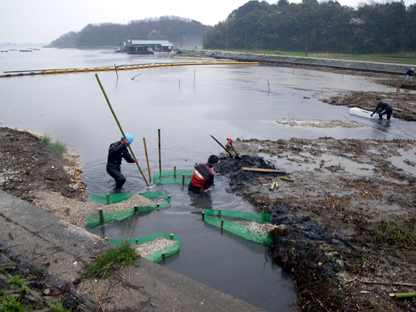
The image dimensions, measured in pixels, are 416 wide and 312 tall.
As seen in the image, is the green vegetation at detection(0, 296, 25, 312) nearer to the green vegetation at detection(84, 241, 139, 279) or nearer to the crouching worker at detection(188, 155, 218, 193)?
the green vegetation at detection(84, 241, 139, 279)

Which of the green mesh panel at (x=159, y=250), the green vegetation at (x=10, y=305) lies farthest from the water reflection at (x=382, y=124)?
the green vegetation at (x=10, y=305)

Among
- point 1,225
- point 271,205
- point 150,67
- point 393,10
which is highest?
point 393,10

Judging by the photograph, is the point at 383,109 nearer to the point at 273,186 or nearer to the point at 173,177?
the point at 273,186

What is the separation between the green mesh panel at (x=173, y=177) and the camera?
31.4 feet

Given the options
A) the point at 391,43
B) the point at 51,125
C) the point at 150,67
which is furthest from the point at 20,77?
the point at 391,43

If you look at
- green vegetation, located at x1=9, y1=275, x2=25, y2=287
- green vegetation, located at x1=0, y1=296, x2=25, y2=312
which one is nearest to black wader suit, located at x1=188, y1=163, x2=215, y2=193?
green vegetation, located at x1=9, y1=275, x2=25, y2=287

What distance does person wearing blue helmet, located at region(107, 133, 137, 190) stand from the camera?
8609mm

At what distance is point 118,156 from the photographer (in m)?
8.84

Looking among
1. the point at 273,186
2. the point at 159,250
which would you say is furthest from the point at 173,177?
the point at 159,250

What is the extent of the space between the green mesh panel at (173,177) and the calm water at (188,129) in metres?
0.22

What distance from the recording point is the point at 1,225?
5.41m

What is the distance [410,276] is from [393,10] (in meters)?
76.5

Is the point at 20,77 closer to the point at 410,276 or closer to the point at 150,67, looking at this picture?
the point at 150,67

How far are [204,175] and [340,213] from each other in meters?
3.50
